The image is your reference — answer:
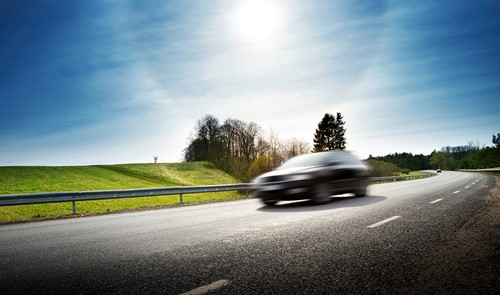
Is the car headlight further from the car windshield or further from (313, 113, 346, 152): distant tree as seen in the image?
(313, 113, 346, 152): distant tree

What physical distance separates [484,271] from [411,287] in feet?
3.04

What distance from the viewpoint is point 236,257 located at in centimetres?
389

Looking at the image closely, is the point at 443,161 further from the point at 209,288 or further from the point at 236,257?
the point at 209,288

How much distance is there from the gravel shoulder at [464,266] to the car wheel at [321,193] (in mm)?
4631

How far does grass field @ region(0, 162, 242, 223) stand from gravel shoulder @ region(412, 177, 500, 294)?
37.9 feet

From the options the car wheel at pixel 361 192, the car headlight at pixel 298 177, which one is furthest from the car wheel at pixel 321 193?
the car wheel at pixel 361 192

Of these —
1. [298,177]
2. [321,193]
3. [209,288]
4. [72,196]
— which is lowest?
[209,288]

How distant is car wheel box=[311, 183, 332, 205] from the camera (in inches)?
378

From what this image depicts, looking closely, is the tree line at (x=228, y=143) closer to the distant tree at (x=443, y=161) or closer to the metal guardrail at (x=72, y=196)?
the metal guardrail at (x=72, y=196)

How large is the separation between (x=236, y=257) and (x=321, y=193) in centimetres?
630

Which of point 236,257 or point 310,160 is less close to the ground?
point 310,160

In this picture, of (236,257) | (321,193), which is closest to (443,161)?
(321,193)

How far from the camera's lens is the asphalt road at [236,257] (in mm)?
2941

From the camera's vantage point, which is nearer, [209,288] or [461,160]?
[209,288]
